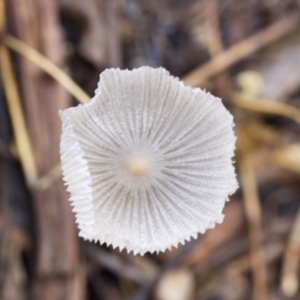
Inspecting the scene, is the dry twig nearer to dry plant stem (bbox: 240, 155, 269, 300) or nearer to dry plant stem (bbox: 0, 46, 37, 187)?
dry plant stem (bbox: 0, 46, 37, 187)

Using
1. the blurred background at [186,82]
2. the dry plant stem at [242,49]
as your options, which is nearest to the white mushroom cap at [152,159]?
the blurred background at [186,82]

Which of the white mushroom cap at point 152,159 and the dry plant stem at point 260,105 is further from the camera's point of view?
the dry plant stem at point 260,105

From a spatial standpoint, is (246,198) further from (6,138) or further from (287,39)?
(6,138)

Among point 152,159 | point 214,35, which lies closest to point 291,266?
point 214,35

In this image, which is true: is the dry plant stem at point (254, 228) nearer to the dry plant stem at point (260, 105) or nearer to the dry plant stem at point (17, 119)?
the dry plant stem at point (260, 105)

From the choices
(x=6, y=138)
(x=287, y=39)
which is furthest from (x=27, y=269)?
(x=287, y=39)

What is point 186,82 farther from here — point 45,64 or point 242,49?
point 45,64
